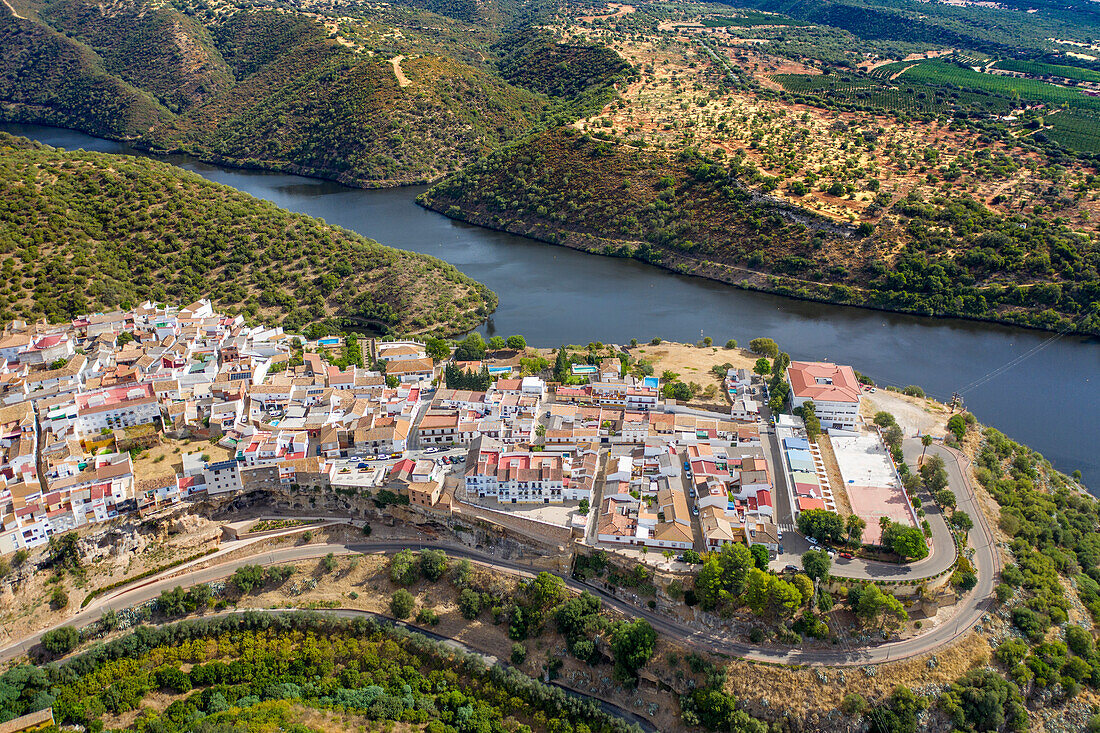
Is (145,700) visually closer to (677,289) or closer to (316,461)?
(316,461)

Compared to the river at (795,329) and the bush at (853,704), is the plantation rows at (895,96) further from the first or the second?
the bush at (853,704)

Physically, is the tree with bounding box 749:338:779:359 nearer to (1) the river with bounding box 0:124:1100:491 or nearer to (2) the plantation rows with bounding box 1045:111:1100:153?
(1) the river with bounding box 0:124:1100:491

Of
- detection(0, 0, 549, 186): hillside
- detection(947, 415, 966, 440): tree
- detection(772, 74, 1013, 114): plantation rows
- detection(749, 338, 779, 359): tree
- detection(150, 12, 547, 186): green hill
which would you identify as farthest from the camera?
detection(0, 0, 549, 186): hillside

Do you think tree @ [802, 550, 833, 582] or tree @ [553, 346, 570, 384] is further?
tree @ [553, 346, 570, 384]

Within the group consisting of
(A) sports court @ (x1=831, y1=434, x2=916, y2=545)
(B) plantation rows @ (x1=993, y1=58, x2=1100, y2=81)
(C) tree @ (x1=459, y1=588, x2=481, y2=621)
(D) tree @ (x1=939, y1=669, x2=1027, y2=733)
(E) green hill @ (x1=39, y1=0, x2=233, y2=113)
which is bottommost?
(C) tree @ (x1=459, y1=588, x2=481, y2=621)

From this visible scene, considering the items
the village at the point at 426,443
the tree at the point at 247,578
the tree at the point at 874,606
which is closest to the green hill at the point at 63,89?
the village at the point at 426,443

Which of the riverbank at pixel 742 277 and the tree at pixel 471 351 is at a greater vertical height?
the riverbank at pixel 742 277

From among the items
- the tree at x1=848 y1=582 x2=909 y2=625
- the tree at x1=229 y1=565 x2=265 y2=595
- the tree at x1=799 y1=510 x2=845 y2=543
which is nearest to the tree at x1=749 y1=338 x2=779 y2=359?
the tree at x1=799 y1=510 x2=845 y2=543
